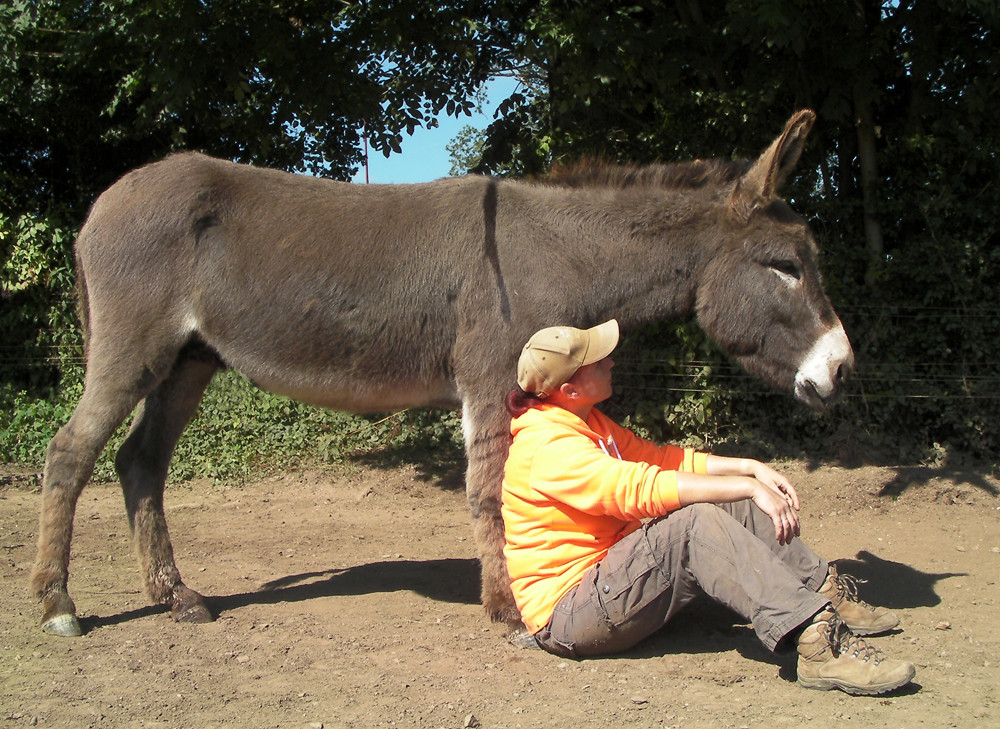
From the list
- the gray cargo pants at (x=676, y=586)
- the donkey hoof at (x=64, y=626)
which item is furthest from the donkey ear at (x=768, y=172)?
the donkey hoof at (x=64, y=626)

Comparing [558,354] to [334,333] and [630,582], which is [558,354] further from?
[334,333]

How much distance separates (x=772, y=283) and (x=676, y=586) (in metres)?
1.85

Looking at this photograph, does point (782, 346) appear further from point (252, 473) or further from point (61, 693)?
point (252, 473)

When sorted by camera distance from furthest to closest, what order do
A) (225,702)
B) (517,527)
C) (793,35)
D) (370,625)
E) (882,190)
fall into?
1. (882,190)
2. (793,35)
3. (370,625)
4. (517,527)
5. (225,702)

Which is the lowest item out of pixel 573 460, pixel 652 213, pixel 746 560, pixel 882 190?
pixel 746 560

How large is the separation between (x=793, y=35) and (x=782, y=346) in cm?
294

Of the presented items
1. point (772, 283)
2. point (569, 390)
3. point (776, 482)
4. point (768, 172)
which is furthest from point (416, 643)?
point (768, 172)

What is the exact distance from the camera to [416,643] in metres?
4.07

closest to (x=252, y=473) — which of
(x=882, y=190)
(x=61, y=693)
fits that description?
(x=61, y=693)

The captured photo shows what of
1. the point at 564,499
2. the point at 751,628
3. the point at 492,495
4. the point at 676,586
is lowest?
the point at 751,628

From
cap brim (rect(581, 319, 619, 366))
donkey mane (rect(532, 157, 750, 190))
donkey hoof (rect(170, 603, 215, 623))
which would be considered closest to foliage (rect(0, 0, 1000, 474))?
donkey mane (rect(532, 157, 750, 190))

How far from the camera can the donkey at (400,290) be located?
14.2ft

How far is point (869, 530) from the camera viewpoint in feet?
20.5

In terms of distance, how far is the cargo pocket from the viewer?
3.46 metres
